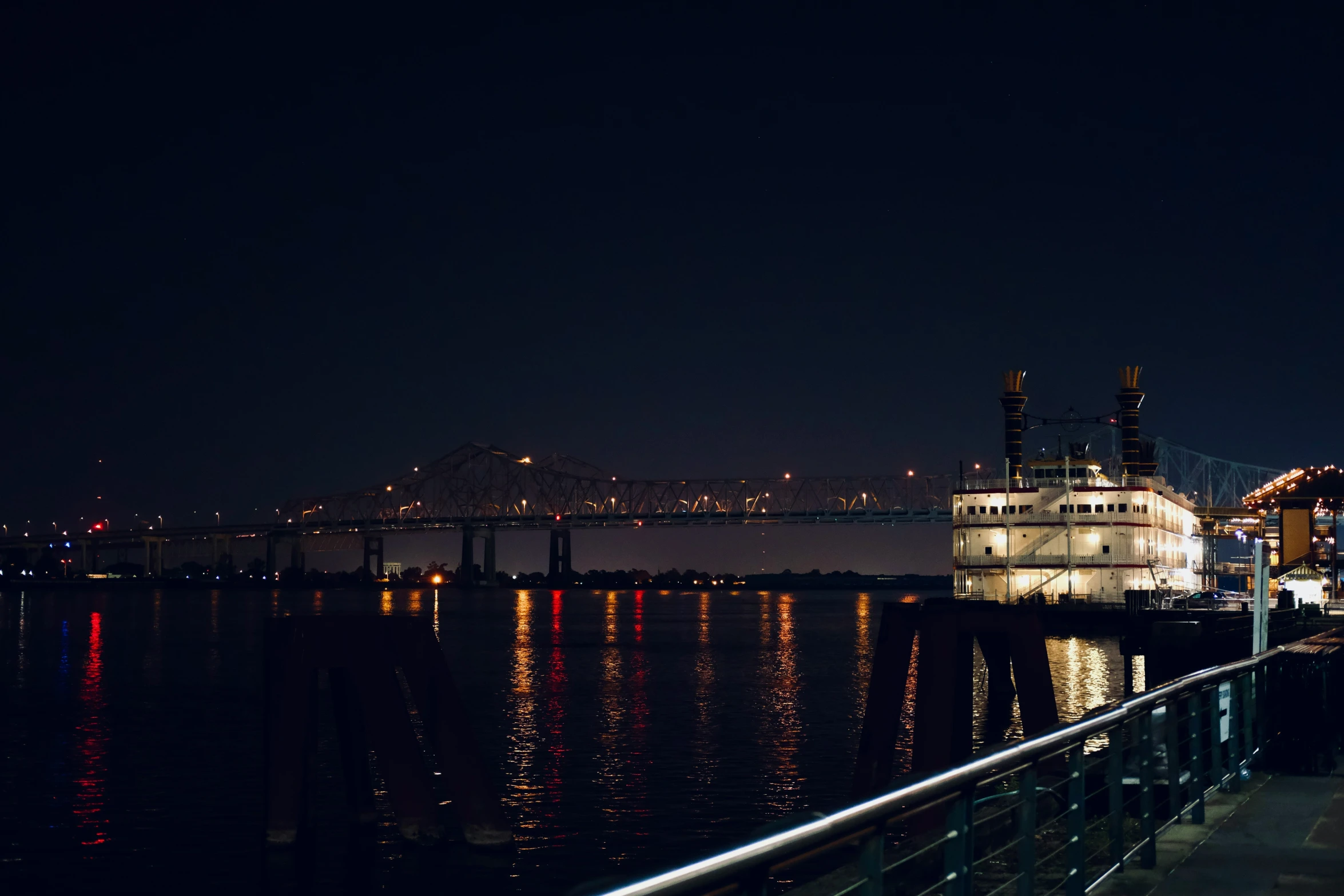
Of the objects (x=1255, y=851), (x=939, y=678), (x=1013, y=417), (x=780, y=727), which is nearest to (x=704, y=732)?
(x=780, y=727)

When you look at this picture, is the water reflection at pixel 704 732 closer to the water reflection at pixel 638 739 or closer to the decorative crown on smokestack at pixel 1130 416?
the water reflection at pixel 638 739

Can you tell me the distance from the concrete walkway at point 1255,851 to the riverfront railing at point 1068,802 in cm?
17

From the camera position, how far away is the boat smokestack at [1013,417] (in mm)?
94500

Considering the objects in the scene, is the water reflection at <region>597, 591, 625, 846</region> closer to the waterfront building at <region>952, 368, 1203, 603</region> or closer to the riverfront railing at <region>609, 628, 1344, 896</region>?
the riverfront railing at <region>609, 628, 1344, 896</region>

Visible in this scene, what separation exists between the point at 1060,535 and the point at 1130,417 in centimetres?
2753

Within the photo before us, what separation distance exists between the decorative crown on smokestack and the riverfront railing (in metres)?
89.0

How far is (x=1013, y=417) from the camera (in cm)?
9688

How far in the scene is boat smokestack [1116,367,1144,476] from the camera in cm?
10081

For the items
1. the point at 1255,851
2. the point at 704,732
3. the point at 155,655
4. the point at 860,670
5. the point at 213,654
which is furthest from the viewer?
the point at 213,654

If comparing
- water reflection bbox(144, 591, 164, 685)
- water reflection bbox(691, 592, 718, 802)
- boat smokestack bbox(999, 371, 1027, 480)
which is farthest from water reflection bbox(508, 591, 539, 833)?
boat smokestack bbox(999, 371, 1027, 480)

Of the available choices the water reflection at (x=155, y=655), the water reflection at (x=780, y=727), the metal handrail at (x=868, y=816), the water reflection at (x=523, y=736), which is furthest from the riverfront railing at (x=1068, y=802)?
the water reflection at (x=155, y=655)

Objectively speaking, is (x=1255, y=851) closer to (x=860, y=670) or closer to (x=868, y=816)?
(x=868, y=816)

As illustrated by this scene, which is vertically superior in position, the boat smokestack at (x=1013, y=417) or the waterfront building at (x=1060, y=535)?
the boat smokestack at (x=1013, y=417)

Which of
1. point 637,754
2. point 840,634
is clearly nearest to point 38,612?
point 840,634
